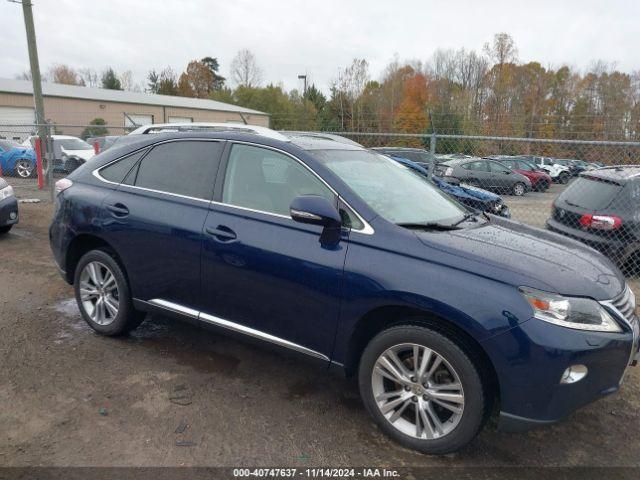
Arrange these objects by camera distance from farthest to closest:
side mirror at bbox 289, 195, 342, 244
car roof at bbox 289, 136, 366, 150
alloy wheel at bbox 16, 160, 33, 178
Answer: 1. alloy wheel at bbox 16, 160, 33, 178
2. car roof at bbox 289, 136, 366, 150
3. side mirror at bbox 289, 195, 342, 244

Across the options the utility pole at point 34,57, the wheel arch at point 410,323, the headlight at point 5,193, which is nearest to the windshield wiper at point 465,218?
the wheel arch at point 410,323

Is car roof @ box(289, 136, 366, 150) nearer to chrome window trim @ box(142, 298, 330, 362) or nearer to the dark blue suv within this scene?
the dark blue suv

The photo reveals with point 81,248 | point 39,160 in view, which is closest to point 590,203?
point 81,248

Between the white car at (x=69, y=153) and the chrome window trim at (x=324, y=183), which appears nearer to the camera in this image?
the chrome window trim at (x=324, y=183)

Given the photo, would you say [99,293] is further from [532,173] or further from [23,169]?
[532,173]

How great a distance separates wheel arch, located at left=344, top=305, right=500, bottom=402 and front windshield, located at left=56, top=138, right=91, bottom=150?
1700cm

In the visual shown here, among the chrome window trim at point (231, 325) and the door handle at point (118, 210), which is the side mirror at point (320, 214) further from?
the door handle at point (118, 210)

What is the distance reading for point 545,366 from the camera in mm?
2402

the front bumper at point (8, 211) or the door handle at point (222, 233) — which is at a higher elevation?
the door handle at point (222, 233)

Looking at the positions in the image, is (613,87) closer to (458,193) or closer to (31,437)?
(458,193)

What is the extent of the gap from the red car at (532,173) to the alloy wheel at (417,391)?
60.1 ft

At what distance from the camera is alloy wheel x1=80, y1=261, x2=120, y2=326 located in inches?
161

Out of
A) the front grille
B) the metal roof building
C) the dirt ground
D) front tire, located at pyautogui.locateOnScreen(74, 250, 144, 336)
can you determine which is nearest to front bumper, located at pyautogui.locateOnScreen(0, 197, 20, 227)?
the dirt ground

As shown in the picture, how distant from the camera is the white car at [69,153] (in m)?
15.7
